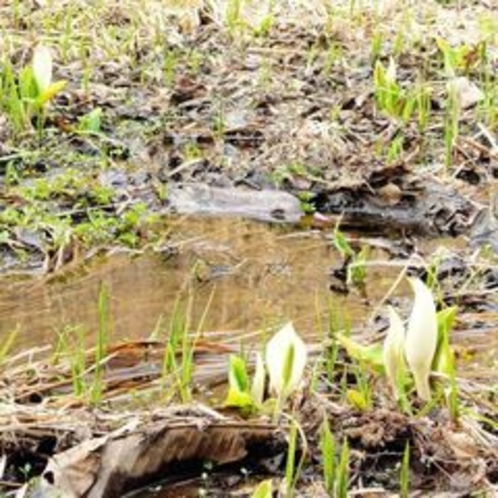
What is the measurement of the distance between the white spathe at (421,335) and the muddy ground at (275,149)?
0.10 metres

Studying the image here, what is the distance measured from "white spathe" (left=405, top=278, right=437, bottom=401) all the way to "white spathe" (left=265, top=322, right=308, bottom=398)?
201mm

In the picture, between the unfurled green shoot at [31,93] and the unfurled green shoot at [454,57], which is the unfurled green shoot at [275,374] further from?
the unfurled green shoot at [454,57]

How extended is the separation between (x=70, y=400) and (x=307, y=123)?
2.44 m

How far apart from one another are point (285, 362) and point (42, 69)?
254cm

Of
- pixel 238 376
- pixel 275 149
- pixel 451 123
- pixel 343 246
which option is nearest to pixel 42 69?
pixel 275 149

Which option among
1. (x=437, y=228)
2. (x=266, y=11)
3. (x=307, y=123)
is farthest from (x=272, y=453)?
(x=266, y=11)

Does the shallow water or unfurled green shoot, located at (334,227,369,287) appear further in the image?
unfurled green shoot, located at (334,227,369,287)

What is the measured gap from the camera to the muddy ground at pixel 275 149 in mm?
2201

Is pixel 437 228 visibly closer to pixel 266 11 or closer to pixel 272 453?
pixel 272 453

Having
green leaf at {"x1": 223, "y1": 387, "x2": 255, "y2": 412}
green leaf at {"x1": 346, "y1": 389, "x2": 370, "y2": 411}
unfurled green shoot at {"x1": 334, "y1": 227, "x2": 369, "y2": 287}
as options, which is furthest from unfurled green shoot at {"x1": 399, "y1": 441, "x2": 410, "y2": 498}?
unfurled green shoot at {"x1": 334, "y1": 227, "x2": 369, "y2": 287}

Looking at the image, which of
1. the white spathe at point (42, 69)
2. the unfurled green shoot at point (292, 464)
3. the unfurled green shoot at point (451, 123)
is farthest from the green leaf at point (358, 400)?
the white spathe at point (42, 69)

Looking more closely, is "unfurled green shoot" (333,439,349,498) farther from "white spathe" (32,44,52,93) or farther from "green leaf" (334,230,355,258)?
"white spathe" (32,44,52,93)

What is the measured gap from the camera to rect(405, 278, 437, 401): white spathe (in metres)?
2.23

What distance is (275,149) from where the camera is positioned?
443 centimetres
